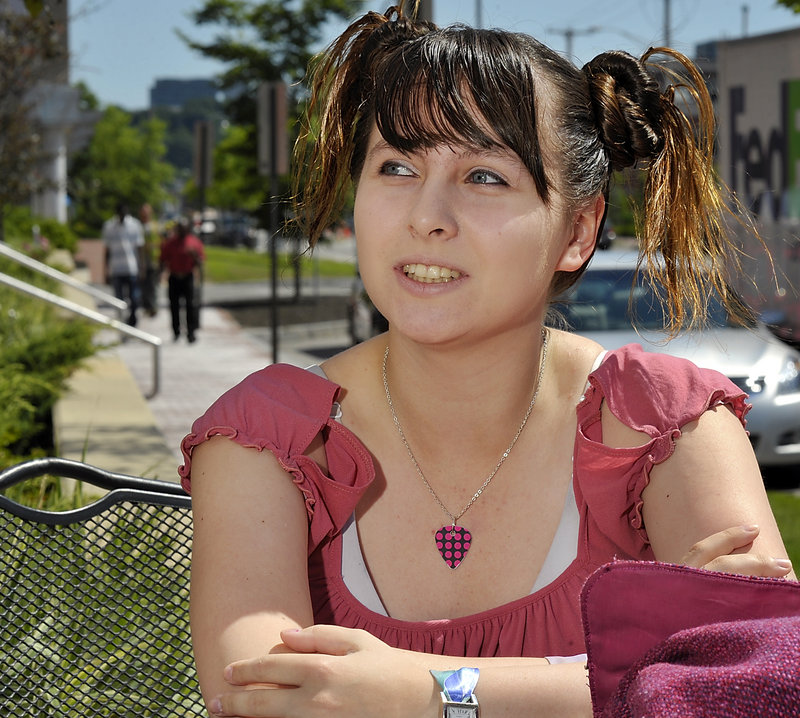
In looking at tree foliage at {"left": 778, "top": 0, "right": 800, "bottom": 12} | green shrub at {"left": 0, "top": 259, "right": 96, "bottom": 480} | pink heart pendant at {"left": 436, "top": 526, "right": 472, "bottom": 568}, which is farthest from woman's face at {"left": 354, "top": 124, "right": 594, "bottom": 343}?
tree foliage at {"left": 778, "top": 0, "right": 800, "bottom": 12}

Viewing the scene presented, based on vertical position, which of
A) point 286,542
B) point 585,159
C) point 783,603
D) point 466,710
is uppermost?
point 585,159

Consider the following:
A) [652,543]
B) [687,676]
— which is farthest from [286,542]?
[687,676]

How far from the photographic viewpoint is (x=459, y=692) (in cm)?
144

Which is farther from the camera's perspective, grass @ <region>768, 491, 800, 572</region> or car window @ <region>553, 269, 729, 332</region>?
car window @ <region>553, 269, 729, 332</region>

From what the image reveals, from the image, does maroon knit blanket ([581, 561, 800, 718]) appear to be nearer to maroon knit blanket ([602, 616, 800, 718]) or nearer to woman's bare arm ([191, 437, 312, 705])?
maroon knit blanket ([602, 616, 800, 718])

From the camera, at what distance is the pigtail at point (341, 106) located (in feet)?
6.35

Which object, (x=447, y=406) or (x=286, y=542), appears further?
(x=447, y=406)

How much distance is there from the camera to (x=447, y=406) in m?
1.90

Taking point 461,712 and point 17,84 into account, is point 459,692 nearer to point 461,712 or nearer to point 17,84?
point 461,712

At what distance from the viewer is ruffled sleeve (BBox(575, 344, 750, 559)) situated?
1777mm

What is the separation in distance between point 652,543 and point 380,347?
599 mm

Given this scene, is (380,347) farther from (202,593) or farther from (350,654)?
(350,654)

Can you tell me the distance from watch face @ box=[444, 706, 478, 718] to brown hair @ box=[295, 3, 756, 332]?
806 millimetres

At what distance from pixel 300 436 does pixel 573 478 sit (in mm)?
451
